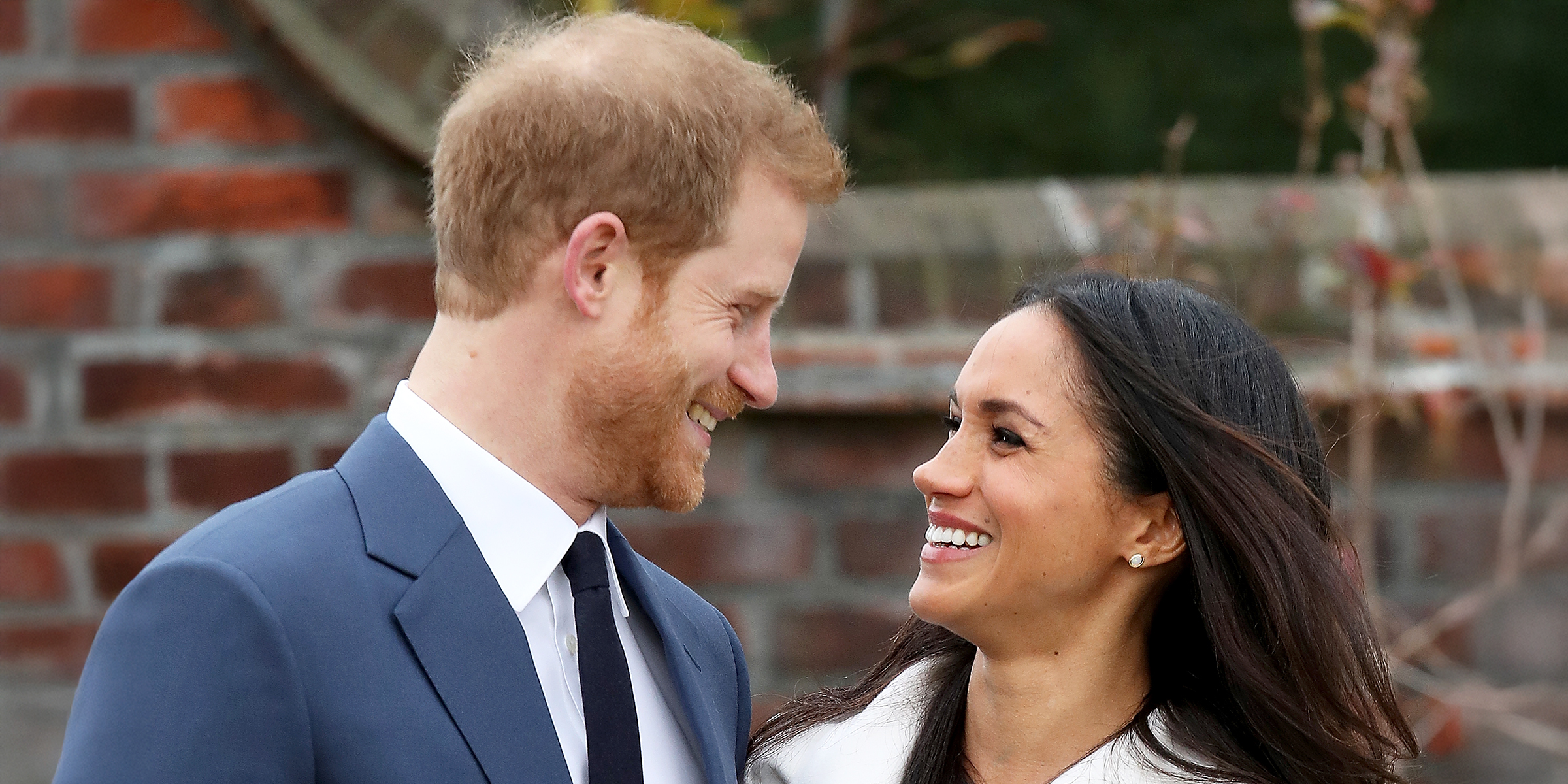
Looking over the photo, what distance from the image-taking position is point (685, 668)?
2211 mm

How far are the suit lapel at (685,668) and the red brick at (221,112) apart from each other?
51.8 inches

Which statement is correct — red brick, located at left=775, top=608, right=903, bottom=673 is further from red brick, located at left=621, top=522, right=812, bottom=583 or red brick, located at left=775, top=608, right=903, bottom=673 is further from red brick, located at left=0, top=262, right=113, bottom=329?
red brick, located at left=0, top=262, right=113, bottom=329

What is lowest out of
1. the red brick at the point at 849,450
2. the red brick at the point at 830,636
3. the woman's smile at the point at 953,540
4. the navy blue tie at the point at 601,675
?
the red brick at the point at 830,636

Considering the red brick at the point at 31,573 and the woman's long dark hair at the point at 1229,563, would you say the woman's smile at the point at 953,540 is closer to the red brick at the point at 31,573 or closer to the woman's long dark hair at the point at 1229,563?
the woman's long dark hair at the point at 1229,563

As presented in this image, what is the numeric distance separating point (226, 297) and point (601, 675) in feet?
5.15

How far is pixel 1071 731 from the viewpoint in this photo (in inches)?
95.0

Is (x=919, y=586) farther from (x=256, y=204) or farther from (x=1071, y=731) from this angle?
(x=256, y=204)

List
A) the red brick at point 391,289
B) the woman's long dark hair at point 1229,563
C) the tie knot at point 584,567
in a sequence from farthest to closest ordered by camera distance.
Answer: the red brick at point 391,289, the woman's long dark hair at point 1229,563, the tie knot at point 584,567

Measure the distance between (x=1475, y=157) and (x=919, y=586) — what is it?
2.42m

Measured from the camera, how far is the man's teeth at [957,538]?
2389mm

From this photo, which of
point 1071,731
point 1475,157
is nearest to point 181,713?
point 1071,731

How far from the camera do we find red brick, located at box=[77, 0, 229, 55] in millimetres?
3127

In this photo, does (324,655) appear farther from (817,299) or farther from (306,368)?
(817,299)

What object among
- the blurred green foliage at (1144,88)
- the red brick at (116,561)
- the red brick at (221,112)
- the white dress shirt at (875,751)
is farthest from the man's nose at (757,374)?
the blurred green foliage at (1144,88)
